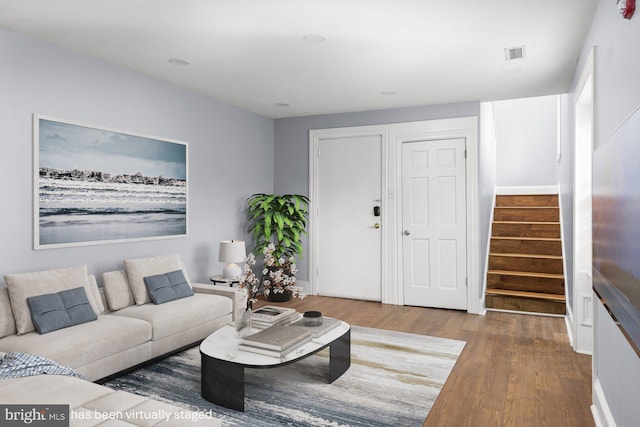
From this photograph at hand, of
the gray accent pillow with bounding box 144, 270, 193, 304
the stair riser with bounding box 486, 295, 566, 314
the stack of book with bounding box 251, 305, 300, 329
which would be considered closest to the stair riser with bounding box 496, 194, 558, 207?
the stair riser with bounding box 486, 295, 566, 314

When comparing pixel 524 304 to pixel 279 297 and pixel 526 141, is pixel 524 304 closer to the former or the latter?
pixel 279 297

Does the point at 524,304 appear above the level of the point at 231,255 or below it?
below

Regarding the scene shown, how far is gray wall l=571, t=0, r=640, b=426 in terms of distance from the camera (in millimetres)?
1795

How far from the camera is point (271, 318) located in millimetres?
3100

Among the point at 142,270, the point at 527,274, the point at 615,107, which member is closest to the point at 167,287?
the point at 142,270

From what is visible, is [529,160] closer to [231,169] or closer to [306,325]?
[231,169]

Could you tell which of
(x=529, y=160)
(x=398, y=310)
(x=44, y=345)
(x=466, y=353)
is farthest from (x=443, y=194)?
(x=44, y=345)

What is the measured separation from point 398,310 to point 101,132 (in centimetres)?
363

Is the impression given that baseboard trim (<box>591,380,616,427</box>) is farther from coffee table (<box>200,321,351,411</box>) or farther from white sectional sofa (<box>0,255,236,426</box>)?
white sectional sofa (<box>0,255,236,426</box>)

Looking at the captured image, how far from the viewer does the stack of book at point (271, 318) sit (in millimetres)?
3084

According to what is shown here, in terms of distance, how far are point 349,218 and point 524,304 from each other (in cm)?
232

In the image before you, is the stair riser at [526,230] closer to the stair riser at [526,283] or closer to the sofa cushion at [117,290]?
the stair riser at [526,283]

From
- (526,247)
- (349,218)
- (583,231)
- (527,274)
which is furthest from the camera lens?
(526,247)

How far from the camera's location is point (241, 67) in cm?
390
